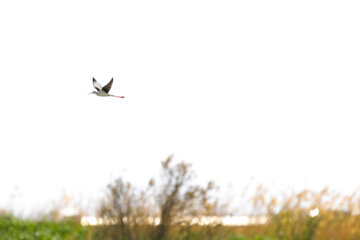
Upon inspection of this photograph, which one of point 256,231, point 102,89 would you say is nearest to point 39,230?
point 102,89

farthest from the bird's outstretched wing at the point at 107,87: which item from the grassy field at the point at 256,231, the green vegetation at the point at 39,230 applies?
the green vegetation at the point at 39,230

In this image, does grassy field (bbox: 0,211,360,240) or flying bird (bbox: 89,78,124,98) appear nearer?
grassy field (bbox: 0,211,360,240)

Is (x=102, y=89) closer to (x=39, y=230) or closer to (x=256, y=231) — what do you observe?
(x=39, y=230)

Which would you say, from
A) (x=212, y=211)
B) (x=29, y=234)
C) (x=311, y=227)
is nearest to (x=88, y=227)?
(x=29, y=234)

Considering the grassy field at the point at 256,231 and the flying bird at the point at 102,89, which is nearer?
the grassy field at the point at 256,231

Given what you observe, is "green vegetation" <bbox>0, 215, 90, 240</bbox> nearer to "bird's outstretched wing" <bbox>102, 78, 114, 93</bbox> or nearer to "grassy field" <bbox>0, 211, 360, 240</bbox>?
"grassy field" <bbox>0, 211, 360, 240</bbox>

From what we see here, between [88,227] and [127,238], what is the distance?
182 centimetres

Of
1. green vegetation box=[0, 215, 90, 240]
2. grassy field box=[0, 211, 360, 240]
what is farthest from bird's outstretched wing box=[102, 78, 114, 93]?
green vegetation box=[0, 215, 90, 240]

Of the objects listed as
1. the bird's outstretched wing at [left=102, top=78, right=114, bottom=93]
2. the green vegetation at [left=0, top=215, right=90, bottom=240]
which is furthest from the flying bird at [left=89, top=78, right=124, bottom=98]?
the green vegetation at [left=0, top=215, right=90, bottom=240]

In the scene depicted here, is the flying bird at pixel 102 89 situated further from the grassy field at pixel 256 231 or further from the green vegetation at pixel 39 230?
the green vegetation at pixel 39 230

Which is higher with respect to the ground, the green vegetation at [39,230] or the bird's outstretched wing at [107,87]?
the bird's outstretched wing at [107,87]

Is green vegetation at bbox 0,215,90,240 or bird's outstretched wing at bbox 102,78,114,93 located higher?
bird's outstretched wing at bbox 102,78,114,93

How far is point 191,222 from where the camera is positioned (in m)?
9.51

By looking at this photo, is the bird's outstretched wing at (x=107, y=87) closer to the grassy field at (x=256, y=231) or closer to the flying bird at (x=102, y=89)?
the flying bird at (x=102, y=89)
